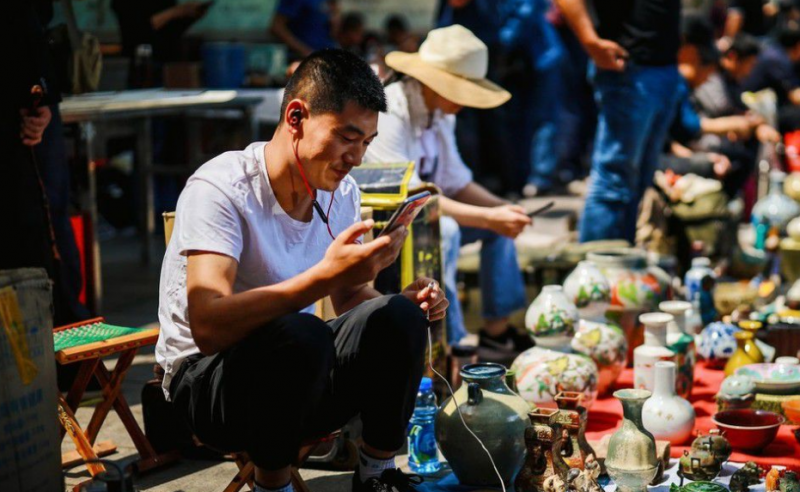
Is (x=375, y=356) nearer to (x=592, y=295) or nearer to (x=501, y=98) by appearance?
(x=592, y=295)

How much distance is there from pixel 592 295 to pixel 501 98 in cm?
86

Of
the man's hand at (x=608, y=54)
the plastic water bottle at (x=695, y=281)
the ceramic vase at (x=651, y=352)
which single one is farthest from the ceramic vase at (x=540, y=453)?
the man's hand at (x=608, y=54)

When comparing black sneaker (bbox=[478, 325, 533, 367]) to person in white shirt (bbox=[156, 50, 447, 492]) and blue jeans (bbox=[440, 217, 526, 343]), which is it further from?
person in white shirt (bbox=[156, 50, 447, 492])

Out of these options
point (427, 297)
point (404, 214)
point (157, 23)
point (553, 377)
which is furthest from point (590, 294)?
point (157, 23)

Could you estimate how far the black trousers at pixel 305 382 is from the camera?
2531 mm

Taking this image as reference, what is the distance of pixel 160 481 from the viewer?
329 centimetres

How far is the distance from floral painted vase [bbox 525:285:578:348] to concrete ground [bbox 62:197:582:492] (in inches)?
26.5

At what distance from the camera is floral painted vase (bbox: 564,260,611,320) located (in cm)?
→ 418

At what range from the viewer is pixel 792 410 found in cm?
364

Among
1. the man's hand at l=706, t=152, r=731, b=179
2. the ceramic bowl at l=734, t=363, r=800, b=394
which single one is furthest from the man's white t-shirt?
the man's hand at l=706, t=152, r=731, b=179

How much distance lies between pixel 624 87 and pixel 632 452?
2648mm

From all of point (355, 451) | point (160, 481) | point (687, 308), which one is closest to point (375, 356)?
point (355, 451)

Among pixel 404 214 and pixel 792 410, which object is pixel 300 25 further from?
pixel 404 214

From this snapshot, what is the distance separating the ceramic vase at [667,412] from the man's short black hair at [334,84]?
1.36 meters
